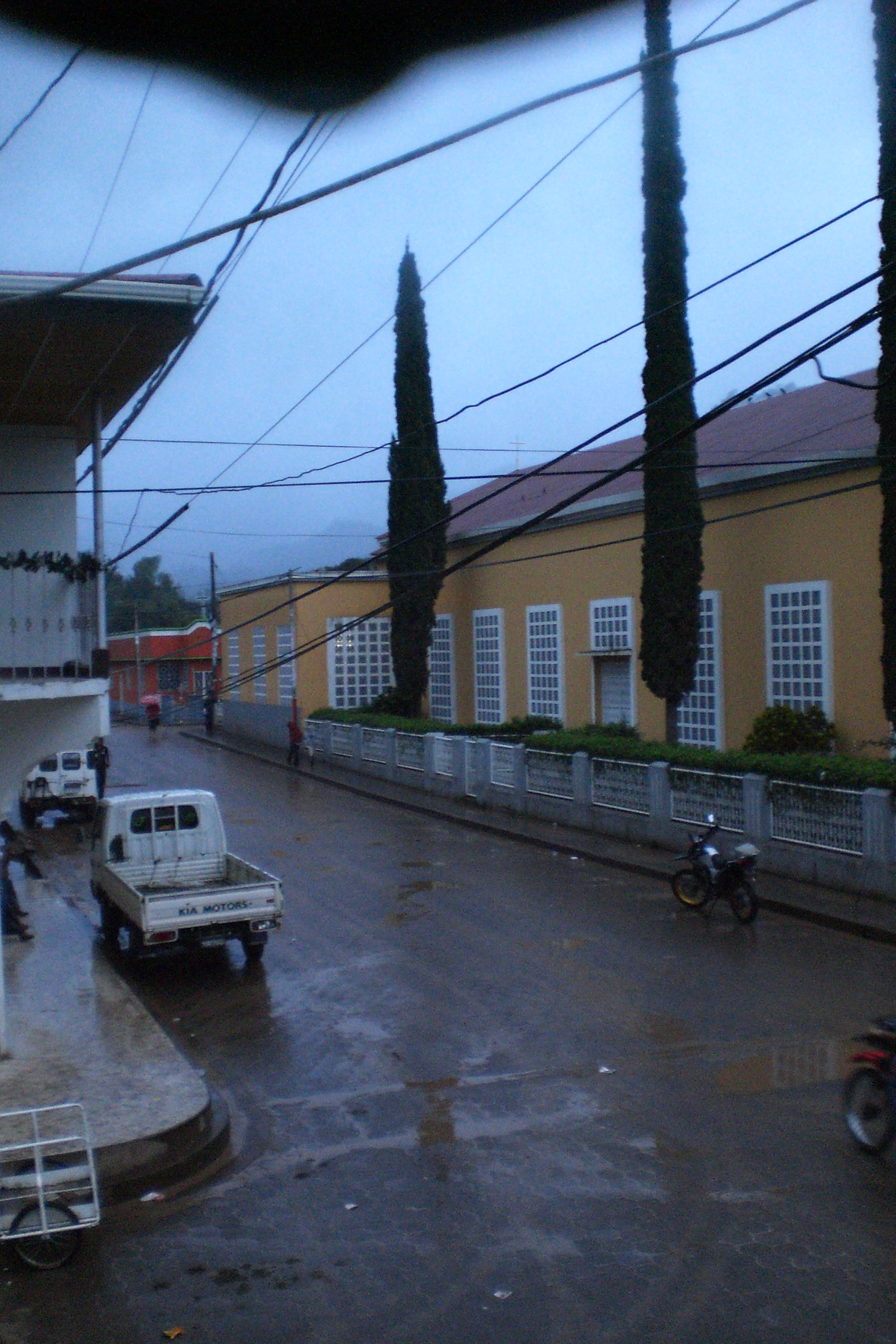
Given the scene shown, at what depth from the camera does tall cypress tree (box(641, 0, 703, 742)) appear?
70.6ft

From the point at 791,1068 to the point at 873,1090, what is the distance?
1.67m

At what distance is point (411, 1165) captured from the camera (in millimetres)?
7355

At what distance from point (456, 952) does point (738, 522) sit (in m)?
12.5

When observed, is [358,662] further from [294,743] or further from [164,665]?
[164,665]

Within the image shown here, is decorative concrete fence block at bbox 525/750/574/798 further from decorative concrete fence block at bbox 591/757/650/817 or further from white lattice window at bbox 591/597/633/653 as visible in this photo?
white lattice window at bbox 591/597/633/653

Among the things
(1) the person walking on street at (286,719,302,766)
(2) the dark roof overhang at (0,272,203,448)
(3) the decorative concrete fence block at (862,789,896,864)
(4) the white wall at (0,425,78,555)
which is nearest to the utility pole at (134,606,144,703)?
(1) the person walking on street at (286,719,302,766)

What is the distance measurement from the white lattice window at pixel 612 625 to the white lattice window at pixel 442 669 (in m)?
8.06

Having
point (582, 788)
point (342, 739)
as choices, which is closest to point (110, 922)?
point (582, 788)

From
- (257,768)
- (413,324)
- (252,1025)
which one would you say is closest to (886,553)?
(252,1025)

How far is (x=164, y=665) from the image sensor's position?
2594 inches

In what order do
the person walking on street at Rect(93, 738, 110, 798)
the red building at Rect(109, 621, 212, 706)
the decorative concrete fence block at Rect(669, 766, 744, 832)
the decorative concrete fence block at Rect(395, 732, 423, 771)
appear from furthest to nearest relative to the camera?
the red building at Rect(109, 621, 212, 706) → the decorative concrete fence block at Rect(395, 732, 423, 771) → the person walking on street at Rect(93, 738, 110, 798) → the decorative concrete fence block at Rect(669, 766, 744, 832)

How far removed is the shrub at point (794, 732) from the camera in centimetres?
2006

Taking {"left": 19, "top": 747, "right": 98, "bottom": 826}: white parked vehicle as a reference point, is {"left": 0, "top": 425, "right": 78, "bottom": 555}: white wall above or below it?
above

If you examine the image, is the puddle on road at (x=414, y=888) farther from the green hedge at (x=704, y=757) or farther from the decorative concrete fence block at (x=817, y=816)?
the decorative concrete fence block at (x=817, y=816)
